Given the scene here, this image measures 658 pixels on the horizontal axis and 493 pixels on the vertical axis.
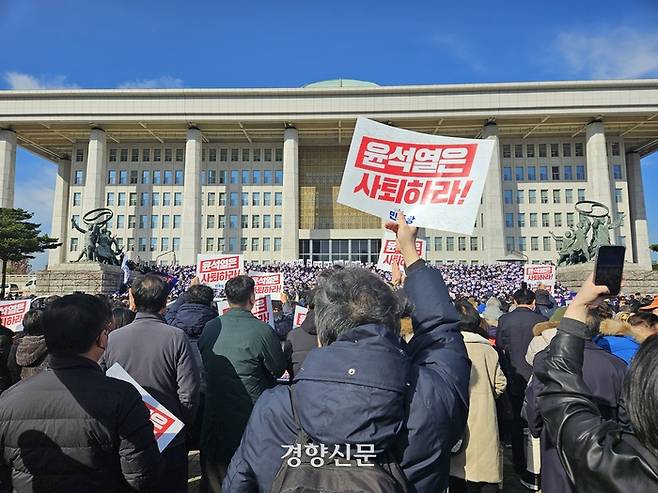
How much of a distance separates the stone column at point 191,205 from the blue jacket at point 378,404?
46371mm

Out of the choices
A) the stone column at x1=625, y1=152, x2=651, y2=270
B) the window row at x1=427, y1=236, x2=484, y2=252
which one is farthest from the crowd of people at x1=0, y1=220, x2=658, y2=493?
the stone column at x1=625, y1=152, x2=651, y2=270

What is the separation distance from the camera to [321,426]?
54.4 inches

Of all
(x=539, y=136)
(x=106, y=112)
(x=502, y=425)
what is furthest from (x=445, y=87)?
(x=502, y=425)

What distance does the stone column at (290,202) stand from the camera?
48.1 metres

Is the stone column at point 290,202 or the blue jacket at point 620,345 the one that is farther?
the stone column at point 290,202

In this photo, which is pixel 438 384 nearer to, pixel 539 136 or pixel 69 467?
pixel 69 467

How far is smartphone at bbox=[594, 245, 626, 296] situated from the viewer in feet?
5.17

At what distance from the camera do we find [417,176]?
4.07m

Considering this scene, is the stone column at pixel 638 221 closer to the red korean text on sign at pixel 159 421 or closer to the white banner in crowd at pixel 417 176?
the white banner in crowd at pixel 417 176

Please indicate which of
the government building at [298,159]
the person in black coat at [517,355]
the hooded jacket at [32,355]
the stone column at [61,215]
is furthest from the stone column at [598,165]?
the stone column at [61,215]

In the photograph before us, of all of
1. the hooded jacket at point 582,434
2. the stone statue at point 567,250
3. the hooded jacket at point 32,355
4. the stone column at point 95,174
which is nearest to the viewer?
the hooded jacket at point 582,434

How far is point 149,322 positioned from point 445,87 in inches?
1901

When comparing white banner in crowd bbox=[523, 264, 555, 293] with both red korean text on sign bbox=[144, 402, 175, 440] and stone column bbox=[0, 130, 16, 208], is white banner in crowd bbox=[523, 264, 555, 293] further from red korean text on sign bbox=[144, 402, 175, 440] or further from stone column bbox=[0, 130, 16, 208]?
stone column bbox=[0, 130, 16, 208]

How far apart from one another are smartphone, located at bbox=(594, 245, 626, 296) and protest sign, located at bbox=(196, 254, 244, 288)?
8026 millimetres
